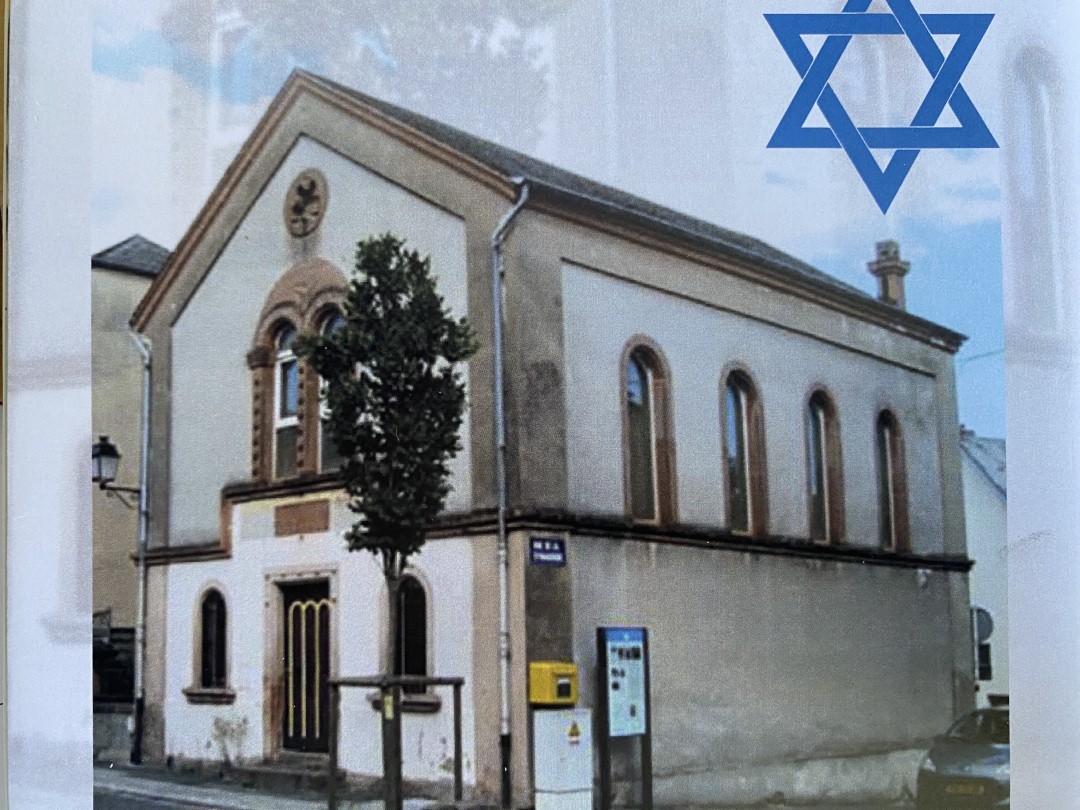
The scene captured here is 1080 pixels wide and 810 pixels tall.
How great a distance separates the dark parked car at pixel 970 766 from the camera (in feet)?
16.9

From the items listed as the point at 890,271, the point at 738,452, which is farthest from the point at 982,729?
the point at 890,271

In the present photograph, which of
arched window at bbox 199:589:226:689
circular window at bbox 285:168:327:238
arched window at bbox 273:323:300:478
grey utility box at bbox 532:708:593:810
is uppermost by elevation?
circular window at bbox 285:168:327:238

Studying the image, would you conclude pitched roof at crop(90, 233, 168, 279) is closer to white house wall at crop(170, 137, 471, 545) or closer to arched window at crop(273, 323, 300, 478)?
white house wall at crop(170, 137, 471, 545)

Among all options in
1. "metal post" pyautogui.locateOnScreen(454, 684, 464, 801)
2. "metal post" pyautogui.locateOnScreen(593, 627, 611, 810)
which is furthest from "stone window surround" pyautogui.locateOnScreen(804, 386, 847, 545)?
"metal post" pyautogui.locateOnScreen(454, 684, 464, 801)

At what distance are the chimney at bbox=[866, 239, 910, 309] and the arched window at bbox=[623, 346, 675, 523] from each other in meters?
0.74

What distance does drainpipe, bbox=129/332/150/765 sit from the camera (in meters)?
5.31

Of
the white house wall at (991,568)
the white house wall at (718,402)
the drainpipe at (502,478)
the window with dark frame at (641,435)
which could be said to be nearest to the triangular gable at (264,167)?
the drainpipe at (502,478)

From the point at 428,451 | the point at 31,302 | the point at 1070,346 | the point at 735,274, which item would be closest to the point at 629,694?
the point at 428,451

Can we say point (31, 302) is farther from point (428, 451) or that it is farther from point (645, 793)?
point (645, 793)

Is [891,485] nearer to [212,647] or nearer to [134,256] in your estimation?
[212,647]

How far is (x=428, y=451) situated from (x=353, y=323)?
18.3 inches

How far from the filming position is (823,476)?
18.1ft

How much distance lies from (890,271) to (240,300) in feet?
6.80

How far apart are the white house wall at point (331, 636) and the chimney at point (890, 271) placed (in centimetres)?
153
